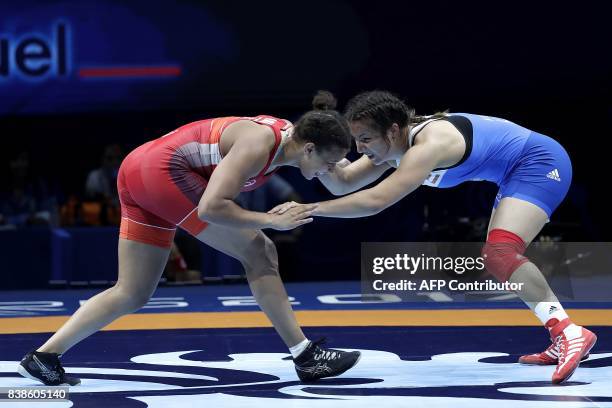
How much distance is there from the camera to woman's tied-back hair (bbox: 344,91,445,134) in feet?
15.1

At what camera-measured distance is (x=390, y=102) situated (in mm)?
4645

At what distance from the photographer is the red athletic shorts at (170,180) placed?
4.55 m

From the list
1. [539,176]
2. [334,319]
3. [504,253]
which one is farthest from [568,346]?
[334,319]

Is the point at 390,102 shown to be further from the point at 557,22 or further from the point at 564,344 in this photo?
the point at 557,22

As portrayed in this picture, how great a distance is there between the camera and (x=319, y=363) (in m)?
4.64

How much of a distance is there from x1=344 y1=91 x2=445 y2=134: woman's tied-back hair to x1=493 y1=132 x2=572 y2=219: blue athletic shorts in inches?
24.0

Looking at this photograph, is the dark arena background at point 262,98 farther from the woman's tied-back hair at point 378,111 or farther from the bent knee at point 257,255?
the woman's tied-back hair at point 378,111

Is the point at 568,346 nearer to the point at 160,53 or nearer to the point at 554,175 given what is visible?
the point at 554,175

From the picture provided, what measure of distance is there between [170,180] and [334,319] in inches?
107

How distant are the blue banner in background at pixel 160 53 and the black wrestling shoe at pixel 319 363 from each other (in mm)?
5784

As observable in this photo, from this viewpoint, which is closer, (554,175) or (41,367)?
(41,367)

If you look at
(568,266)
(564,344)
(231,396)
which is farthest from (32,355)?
(568,266)

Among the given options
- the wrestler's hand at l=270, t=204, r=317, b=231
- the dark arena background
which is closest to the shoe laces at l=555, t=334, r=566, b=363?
the wrestler's hand at l=270, t=204, r=317, b=231

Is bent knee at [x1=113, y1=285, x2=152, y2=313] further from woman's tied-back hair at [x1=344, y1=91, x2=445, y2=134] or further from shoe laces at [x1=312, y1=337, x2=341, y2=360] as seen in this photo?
woman's tied-back hair at [x1=344, y1=91, x2=445, y2=134]
